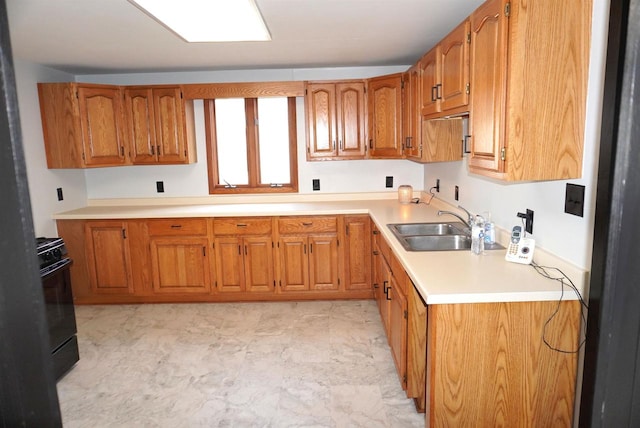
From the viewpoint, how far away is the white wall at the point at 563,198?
1.64 metres

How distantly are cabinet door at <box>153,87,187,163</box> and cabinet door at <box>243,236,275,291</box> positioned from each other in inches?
41.3

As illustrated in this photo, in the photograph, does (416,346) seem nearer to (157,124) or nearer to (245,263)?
(245,263)

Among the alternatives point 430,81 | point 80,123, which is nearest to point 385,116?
point 430,81

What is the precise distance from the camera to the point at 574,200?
181 centimetres

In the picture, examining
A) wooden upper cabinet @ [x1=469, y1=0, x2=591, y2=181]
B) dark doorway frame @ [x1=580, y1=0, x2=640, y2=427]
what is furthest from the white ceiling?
dark doorway frame @ [x1=580, y1=0, x2=640, y2=427]

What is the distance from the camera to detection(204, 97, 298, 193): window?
438 centimetres

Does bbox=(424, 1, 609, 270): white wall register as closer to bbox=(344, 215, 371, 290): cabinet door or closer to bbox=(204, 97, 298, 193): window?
bbox=(344, 215, 371, 290): cabinet door

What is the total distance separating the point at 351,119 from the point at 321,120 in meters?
0.28

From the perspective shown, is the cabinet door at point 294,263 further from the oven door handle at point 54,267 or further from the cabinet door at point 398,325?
the oven door handle at point 54,267

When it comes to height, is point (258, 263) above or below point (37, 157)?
below

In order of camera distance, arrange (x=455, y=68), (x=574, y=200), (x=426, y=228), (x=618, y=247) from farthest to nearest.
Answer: (x=426, y=228), (x=455, y=68), (x=574, y=200), (x=618, y=247)

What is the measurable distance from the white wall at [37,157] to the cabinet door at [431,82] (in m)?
3.13

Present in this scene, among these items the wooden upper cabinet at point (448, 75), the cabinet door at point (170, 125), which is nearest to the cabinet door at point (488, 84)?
the wooden upper cabinet at point (448, 75)

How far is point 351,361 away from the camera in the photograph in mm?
2916
